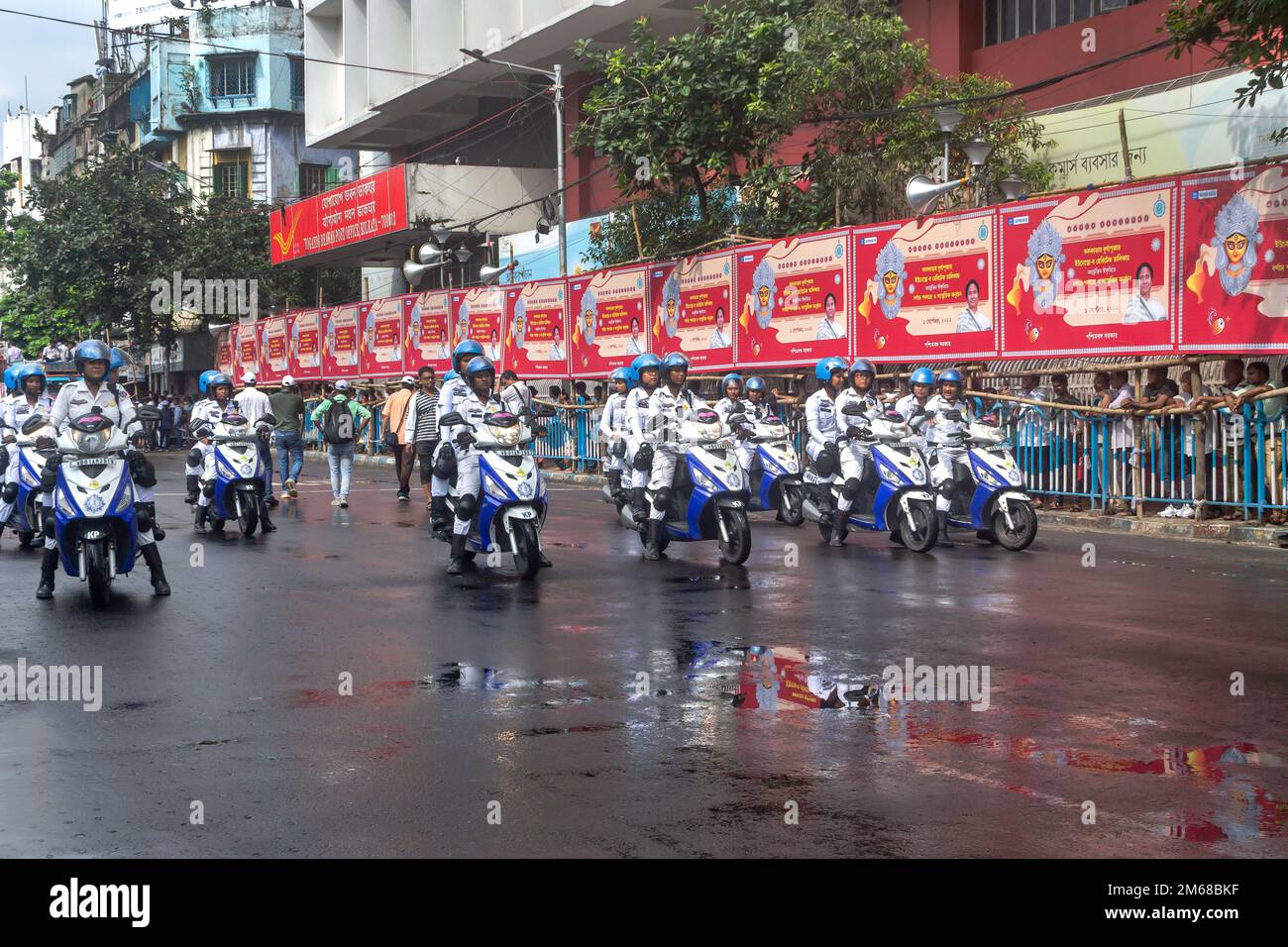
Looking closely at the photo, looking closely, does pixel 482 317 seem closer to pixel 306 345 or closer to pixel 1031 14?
pixel 306 345

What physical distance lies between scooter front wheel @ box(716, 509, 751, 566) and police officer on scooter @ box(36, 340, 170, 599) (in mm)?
4653

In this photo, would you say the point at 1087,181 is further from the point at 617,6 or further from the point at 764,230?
the point at 617,6

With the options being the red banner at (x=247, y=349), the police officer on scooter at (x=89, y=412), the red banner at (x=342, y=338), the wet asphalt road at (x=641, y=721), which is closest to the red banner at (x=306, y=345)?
the red banner at (x=342, y=338)

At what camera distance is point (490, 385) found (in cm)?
1303

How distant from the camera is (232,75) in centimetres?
6262

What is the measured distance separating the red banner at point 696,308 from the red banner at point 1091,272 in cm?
634

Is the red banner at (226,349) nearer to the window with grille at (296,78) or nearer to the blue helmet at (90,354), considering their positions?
the window with grille at (296,78)

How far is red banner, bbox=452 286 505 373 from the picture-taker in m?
31.6

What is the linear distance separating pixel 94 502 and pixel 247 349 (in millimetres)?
37363

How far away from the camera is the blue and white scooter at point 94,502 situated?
10930mm

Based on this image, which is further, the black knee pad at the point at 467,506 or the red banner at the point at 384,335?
the red banner at the point at 384,335

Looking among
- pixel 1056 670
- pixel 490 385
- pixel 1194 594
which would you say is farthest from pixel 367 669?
pixel 1194 594

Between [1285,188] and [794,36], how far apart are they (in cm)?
1031

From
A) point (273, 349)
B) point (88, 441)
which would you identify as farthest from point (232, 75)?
point (88, 441)
